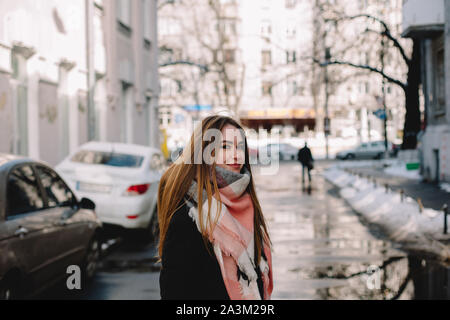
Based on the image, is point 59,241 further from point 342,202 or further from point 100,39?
point 100,39

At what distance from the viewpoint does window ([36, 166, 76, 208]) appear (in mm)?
7132

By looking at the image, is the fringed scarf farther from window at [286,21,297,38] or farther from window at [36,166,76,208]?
window at [286,21,297,38]

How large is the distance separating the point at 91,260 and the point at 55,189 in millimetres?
1315

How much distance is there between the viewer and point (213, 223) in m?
2.70

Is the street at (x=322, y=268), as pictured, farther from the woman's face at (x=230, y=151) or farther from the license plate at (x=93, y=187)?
the woman's face at (x=230, y=151)

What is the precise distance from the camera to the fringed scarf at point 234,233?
2.71 meters

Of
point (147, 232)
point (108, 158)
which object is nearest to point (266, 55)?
point (108, 158)

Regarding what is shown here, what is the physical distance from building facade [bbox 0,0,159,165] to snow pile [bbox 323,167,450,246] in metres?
6.68

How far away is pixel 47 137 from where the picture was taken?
16.8m

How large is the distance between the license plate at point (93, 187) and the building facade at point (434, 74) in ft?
40.8

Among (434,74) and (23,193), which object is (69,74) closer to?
(434,74)

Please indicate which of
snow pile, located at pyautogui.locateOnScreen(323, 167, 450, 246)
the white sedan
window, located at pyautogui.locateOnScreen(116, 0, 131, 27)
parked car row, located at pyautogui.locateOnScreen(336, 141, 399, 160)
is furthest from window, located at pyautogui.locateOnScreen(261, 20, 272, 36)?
the white sedan
